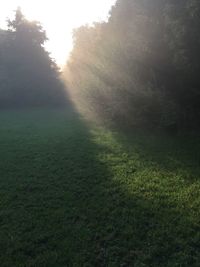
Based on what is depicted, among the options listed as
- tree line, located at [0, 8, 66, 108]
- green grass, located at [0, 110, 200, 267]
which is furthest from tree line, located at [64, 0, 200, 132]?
tree line, located at [0, 8, 66, 108]

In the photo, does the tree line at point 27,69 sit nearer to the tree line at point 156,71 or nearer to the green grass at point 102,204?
the tree line at point 156,71

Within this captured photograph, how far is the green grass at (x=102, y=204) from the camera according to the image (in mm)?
→ 4617

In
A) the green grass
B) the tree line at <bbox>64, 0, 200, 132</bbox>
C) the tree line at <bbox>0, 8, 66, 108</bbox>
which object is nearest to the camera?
the green grass

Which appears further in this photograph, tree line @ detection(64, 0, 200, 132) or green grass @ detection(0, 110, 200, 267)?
tree line @ detection(64, 0, 200, 132)

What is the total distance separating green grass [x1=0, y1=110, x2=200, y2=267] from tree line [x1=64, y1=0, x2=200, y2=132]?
Result: 0.95 metres

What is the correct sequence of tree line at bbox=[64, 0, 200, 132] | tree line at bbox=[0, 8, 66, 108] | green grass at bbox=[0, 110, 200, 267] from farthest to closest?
tree line at bbox=[0, 8, 66, 108] → tree line at bbox=[64, 0, 200, 132] → green grass at bbox=[0, 110, 200, 267]

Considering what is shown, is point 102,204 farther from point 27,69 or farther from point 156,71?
point 27,69

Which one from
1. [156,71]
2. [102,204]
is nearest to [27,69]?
[156,71]

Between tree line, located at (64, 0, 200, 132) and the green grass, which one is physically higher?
tree line, located at (64, 0, 200, 132)

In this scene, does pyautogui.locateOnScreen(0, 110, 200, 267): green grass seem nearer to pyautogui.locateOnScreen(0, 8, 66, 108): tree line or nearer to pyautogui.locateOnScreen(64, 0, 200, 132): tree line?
pyautogui.locateOnScreen(64, 0, 200, 132): tree line

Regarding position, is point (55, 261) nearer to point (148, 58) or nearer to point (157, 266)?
point (157, 266)

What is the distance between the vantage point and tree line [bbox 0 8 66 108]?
2616cm

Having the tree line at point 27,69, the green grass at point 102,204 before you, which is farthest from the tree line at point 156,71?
the tree line at point 27,69

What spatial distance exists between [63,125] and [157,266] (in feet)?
39.0
